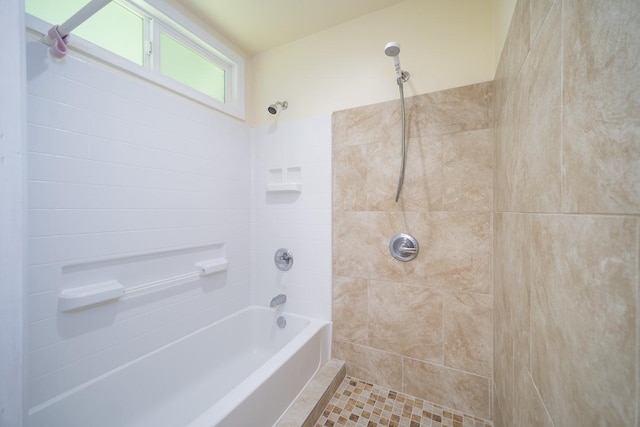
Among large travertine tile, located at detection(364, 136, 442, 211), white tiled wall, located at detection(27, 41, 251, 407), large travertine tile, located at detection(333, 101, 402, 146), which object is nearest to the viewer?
white tiled wall, located at detection(27, 41, 251, 407)

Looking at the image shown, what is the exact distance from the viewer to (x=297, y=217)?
1.76 metres

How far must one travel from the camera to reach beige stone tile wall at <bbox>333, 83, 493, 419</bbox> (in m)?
1.22

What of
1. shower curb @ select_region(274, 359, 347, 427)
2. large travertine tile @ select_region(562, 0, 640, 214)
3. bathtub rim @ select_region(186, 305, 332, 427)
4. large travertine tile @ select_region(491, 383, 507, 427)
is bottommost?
shower curb @ select_region(274, 359, 347, 427)

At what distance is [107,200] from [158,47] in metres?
0.96

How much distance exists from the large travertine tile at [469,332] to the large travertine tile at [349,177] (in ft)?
2.50

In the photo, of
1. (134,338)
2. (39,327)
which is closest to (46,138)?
(39,327)

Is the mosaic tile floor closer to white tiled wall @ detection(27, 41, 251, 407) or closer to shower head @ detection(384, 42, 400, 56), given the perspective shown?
white tiled wall @ detection(27, 41, 251, 407)

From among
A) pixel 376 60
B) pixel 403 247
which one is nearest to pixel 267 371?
pixel 403 247

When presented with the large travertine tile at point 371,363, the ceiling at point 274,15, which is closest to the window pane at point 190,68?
the ceiling at point 274,15

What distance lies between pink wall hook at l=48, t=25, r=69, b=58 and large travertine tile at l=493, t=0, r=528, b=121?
1.68 metres

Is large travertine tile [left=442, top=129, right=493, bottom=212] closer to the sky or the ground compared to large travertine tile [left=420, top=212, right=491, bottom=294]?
closer to the sky

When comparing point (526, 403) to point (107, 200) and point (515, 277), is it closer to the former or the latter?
point (515, 277)

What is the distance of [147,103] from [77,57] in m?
0.29

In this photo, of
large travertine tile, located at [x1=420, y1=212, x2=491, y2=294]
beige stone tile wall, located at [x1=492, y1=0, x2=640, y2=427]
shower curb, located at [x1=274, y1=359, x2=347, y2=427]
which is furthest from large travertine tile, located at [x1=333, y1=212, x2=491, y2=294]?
shower curb, located at [x1=274, y1=359, x2=347, y2=427]
